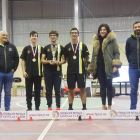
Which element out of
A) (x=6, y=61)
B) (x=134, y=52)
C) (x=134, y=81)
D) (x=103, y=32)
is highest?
(x=103, y=32)

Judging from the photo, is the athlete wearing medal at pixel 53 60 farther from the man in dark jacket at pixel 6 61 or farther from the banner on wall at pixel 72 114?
the man in dark jacket at pixel 6 61

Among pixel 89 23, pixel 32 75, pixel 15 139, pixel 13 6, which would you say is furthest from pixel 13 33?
pixel 15 139

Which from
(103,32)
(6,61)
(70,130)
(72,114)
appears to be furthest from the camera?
(6,61)

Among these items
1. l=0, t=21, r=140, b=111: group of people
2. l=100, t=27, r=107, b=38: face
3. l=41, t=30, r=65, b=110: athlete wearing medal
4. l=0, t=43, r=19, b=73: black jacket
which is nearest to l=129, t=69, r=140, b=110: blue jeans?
l=0, t=21, r=140, b=111: group of people

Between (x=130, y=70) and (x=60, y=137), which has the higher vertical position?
(x=130, y=70)

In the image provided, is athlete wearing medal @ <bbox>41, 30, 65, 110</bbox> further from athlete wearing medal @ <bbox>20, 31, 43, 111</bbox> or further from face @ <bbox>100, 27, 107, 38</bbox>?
face @ <bbox>100, 27, 107, 38</bbox>

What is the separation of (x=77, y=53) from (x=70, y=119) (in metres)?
1.10

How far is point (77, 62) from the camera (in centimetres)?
398

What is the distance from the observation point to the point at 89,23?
49.7ft

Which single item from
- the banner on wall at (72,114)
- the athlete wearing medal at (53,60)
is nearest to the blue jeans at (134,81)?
the banner on wall at (72,114)

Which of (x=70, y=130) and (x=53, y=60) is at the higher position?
(x=53, y=60)

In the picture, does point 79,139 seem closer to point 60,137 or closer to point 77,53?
point 60,137

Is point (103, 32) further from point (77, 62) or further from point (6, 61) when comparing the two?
point (6, 61)

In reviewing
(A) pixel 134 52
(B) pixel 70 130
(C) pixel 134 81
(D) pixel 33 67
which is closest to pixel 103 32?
(A) pixel 134 52
